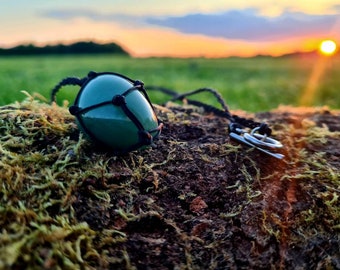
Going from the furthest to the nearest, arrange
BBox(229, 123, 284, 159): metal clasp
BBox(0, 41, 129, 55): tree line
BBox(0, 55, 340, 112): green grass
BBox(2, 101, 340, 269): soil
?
1. BBox(0, 41, 129, 55): tree line
2. BBox(0, 55, 340, 112): green grass
3. BBox(229, 123, 284, 159): metal clasp
4. BBox(2, 101, 340, 269): soil

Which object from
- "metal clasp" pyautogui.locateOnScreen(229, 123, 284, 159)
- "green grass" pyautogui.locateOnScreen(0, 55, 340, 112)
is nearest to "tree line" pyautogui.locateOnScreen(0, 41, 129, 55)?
"green grass" pyautogui.locateOnScreen(0, 55, 340, 112)

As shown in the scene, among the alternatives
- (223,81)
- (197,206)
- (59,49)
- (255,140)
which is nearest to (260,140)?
(255,140)

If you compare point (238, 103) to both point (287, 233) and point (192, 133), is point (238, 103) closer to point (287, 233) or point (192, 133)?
point (192, 133)

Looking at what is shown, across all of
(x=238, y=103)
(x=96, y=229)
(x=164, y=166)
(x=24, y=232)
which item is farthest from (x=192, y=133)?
(x=238, y=103)

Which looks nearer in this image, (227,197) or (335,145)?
(227,197)

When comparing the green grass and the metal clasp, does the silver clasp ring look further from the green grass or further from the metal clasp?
the green grass

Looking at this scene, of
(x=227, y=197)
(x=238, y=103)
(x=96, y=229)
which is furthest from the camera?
(x=238, y=103)

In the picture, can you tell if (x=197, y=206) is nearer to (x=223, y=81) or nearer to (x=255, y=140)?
(x=255, y=140)

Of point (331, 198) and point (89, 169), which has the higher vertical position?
point (89, 169)
